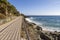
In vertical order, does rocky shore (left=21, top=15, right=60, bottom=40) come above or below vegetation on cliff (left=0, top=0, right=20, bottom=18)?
below

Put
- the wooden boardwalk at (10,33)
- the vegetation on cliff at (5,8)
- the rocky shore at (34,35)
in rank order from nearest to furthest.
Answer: the wooden boardwalk at (10,33) → the rocky shore at (34,35) → the vegetation on cliff at (5,8)

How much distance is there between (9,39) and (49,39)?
716 centimetres

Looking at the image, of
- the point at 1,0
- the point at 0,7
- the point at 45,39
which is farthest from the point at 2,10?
the point at 45,39

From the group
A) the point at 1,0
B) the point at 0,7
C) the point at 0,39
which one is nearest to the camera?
the point at 0,39

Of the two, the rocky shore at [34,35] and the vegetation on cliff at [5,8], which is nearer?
the rocky shore at [34,35]

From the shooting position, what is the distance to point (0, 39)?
803cm

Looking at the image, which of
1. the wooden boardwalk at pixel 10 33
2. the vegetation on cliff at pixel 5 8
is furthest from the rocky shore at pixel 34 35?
the vegetation on cliff at pixel 5 8

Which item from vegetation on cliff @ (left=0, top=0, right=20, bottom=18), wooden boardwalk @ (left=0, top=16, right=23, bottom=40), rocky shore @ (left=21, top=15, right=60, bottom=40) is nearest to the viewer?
wooden boardwalk @ (left=0, top=16, right=23, bottom=40)

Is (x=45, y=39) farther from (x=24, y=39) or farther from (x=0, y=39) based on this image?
(x=0, y=39)

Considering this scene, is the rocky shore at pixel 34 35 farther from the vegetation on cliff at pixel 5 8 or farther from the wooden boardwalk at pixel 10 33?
the vegetation on cliff at pixel 5 8

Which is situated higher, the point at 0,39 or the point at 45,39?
the point at 0,39

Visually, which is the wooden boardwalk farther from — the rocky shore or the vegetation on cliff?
the vegetation on cliff

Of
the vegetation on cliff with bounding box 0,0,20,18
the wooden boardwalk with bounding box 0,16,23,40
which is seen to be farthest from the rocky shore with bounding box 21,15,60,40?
the vegetation on cliff with bounding box 0,0,20,18

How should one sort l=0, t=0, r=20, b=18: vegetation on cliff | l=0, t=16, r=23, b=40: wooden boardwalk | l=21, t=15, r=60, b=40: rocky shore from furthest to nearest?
l=0, t=0, r=20, b=18: vegetation on cliff
l=21, t=15, r=60, b=40: rocky shore
l=0, t=16, r=23, b=40: wooden boardwalk
